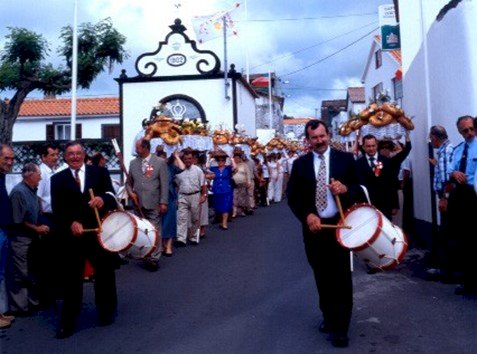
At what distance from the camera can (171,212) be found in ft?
36.2

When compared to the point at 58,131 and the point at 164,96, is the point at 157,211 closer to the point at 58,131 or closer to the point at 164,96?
the point at 164,96

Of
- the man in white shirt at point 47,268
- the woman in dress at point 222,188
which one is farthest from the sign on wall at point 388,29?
the man in white shirt at point 47,268

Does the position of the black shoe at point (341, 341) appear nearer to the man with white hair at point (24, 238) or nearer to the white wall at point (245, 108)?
the man with white hair at point (24, 238)

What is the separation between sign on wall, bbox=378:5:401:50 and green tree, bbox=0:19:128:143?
340 inches

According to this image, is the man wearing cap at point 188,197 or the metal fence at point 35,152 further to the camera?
the metal fence at point 35,152

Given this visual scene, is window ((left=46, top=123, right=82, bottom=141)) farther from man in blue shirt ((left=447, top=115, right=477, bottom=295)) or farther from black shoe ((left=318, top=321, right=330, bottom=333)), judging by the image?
black shoe ((left=318, top=321, right=330, bottom=333))

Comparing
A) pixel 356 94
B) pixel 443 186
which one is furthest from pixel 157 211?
pixel 356 94

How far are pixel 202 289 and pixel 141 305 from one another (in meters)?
1.00

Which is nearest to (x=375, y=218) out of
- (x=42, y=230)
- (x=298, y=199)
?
(x=298, y=199)

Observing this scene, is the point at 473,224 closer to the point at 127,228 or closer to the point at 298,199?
the point at 298,199

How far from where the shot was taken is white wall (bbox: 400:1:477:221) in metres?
9.00

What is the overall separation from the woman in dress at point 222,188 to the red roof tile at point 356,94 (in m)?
36.7

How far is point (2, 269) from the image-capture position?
22.8 feet

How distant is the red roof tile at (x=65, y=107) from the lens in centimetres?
3709
